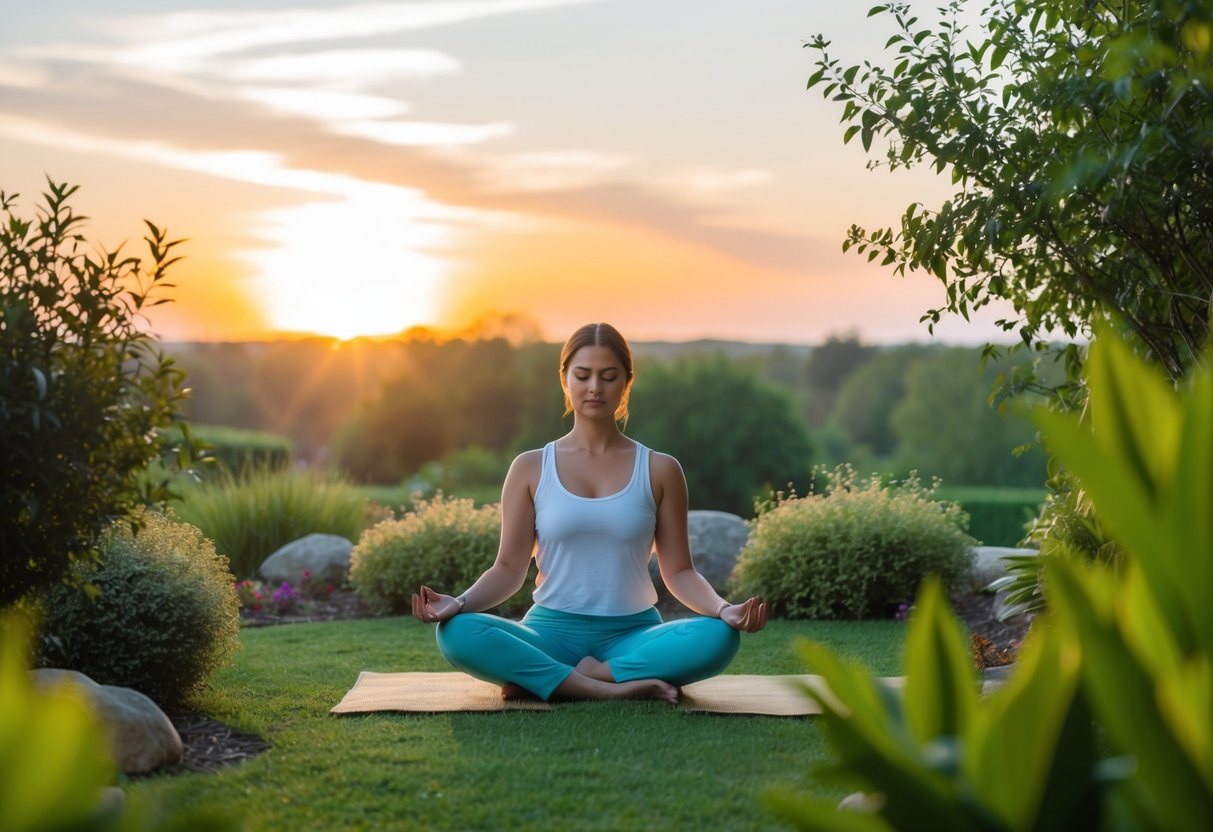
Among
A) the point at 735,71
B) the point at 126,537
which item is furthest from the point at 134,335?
the point at 735,71

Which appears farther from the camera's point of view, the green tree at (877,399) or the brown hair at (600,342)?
the green tree at (877,399)

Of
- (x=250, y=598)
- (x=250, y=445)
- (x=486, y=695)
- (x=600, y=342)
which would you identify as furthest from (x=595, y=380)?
(x=250, y=445)

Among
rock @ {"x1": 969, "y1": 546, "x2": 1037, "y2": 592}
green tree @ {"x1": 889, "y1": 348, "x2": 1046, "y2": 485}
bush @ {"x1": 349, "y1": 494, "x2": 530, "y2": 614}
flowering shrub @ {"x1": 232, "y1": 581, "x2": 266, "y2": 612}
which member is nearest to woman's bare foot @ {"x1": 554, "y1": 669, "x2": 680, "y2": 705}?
bush @ {"x1": 349, "y1": 494, "x2": 530, "y2": 614}

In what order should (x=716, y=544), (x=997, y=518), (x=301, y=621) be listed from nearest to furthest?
(x=301, y=621) → (x=716, y=544) → (x=997, y=518)

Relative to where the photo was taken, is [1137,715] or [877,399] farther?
[877,399]

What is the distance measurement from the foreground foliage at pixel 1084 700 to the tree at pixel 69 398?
9.40 ft

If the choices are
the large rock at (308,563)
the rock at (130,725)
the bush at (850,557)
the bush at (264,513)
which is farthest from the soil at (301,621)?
the bush at (264,513)

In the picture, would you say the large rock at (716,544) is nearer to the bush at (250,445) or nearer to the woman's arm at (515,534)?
the woman's arm at (515,534)

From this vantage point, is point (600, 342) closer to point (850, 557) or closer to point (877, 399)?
point (850, 557)

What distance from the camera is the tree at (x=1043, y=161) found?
448 cm

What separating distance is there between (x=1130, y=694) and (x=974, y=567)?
7077 millimetres

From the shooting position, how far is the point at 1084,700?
5.45ft

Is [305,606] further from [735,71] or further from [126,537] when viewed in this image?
[735,71]

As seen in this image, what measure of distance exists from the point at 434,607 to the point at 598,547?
2.44ft
